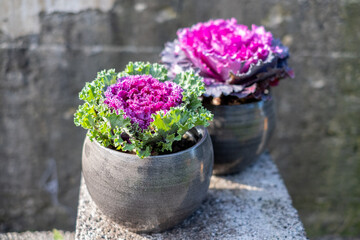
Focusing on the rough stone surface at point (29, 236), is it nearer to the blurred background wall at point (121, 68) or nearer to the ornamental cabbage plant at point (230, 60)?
the ornamental cabbage plant at point (230, 60)

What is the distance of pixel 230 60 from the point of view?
1.28 meters

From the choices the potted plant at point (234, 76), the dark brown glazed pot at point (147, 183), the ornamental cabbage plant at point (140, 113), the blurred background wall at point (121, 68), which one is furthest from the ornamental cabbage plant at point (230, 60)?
the blurred background wall at point (121, 68)

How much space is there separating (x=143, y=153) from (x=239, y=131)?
46 centimetres

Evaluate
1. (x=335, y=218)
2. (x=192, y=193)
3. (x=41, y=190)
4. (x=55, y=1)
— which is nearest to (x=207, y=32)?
(x=192, y=193)

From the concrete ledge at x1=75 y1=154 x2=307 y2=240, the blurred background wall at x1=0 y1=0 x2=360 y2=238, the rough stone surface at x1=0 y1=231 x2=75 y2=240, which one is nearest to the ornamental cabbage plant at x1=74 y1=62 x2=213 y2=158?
the concrete ledge at x1=75 y1=154 x2=307 y2=240

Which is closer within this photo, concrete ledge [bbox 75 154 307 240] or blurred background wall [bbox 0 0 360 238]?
concrete ledge [bbox 75 154 307 240]

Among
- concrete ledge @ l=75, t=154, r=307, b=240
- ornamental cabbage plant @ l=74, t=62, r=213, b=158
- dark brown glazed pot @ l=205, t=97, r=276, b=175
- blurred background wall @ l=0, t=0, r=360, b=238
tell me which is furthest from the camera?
blurred background wall @ l=0, t=0, r=360, b=238

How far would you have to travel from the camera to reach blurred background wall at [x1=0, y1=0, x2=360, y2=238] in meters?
2.08

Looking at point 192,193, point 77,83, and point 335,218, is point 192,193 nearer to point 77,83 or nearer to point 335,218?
point 77,83

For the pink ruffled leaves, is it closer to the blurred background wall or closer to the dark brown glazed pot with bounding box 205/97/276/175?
the dark brown glazed pot with bounding box 205/97/276/175

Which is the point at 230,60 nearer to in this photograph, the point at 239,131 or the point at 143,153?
the point at 239,131

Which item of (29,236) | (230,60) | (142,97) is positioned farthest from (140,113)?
(29,236)

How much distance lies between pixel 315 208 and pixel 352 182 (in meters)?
0.29

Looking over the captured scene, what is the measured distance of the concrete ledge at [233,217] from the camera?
123cm
